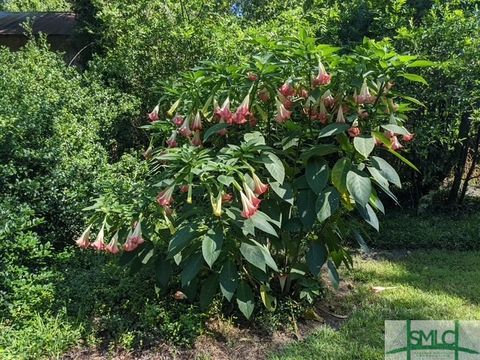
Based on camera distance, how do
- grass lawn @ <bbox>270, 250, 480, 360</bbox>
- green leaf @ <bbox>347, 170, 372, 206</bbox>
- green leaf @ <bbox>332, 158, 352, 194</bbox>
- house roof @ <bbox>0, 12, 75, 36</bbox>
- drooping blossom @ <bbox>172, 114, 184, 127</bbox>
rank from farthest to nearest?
house roof @ <bbox>0, 12, 75, 36</bbox> → drooping blossom @ <bbox>172, 114, 184, 127</bbox> → grass lawn @ <bbox>270, 250, 480, 360</bbox> → green leaf @ <bbox>332, 158, 352, 194</bbox> → green leaf @ <bbox>347, 170, 372, 206</bbox>

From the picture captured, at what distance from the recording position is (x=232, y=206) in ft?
9.59

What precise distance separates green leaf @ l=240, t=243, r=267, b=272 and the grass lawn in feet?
2.04

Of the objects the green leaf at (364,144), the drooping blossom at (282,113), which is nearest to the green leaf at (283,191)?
the drooping blossom at (282,113)

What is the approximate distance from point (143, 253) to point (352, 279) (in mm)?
2032

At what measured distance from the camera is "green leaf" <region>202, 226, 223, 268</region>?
8.84ft

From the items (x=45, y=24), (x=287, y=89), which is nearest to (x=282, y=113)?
(x=287, y=89)

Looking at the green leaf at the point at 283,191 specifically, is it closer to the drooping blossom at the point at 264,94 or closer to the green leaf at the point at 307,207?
the green leaf at the point at 307,207

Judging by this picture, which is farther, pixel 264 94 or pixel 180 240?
pixel 264 94

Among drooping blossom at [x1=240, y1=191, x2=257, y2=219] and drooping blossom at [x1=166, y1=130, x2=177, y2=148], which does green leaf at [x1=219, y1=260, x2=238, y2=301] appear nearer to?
drooping blossom at [x1=240, y1=191, x2=257, y2=219]

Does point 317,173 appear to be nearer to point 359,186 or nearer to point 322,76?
point 359,186

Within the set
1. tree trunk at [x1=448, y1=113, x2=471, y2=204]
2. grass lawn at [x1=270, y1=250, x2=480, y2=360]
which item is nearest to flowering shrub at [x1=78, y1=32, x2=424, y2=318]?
grass lawn at [x1=270, y1=250, x2=480, y2=360]

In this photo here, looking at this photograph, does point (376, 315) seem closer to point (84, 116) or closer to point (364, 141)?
point (364, 141)

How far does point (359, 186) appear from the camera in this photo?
2842 mm

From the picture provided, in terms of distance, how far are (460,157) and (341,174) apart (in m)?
4.08
